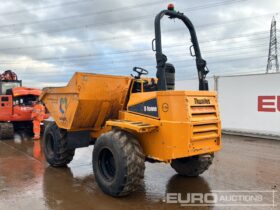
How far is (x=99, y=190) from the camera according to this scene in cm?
541

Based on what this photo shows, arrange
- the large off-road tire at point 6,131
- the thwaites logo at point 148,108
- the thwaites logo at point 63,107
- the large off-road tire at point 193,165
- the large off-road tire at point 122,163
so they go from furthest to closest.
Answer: the large off-road tire at point 6,131 → the thwaites logo at point 63,107 → the large off-road tire at point 193,165 → the thwaites logo at point 148,108 → the large off-road tire at point 122,163

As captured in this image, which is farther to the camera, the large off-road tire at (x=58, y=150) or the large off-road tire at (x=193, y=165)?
the large off-road tire at (x=58, y=150)

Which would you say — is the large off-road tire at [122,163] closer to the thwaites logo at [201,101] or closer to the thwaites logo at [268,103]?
the thwaites logo at [201,101]

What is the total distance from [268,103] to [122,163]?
8155 mm

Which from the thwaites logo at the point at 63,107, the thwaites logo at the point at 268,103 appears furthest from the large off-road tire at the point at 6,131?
the thwaites logo at the point at 268,103

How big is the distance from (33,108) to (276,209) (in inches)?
368

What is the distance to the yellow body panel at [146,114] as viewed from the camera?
463cm

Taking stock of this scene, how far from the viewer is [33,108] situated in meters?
11.6

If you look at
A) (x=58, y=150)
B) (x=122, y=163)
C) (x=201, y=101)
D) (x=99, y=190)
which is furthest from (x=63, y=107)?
(x=201, y=101)

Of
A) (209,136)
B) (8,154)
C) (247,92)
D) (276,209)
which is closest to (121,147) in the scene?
(209,136)
